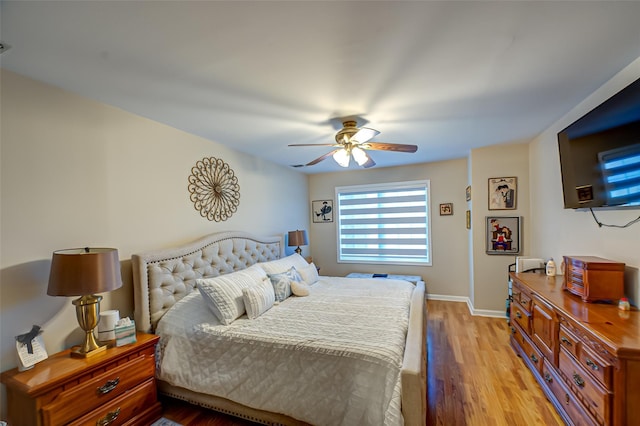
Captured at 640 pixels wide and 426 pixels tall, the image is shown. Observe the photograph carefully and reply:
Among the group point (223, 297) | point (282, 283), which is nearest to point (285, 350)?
point (223, 297)

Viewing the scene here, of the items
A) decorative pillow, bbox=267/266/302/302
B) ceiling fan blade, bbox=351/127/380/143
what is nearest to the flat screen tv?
ceiling fan blade, bbox=351/127/380/143

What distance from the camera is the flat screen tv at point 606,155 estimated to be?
1.64 meters

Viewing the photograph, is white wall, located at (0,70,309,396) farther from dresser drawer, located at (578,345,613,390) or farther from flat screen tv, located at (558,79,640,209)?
flat screen tv, located at (558,79,640,209)

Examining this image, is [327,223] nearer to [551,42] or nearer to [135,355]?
[135,355]

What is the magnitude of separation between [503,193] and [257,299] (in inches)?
140

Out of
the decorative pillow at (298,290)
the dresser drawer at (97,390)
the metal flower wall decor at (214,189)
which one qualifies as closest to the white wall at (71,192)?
the metal flower wall decor at (214,189)

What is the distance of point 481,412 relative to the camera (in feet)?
6.50

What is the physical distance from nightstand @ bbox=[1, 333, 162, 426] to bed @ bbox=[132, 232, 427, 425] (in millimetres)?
179

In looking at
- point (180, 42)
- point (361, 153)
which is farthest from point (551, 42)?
point (180, 42)

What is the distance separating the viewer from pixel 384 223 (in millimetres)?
5047

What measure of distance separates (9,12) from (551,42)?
2677 millimetres

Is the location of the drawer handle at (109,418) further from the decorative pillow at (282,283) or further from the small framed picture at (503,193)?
the small framed picture at (503,193)

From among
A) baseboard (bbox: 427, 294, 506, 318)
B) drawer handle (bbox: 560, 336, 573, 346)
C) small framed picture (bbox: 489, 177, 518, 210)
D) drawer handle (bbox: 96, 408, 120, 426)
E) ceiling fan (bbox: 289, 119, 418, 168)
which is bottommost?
baseboard (bbox: 427, 294, 506, 318)

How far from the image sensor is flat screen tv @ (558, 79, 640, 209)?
1645 mm
